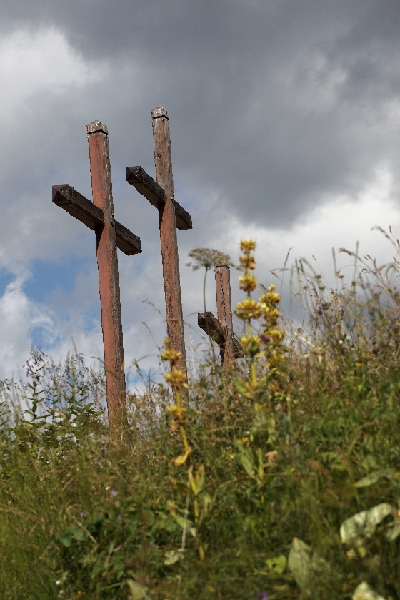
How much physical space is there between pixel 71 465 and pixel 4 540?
0.60 metres

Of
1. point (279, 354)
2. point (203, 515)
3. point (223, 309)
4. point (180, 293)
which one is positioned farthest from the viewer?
point (223, 309)

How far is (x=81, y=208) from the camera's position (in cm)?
708

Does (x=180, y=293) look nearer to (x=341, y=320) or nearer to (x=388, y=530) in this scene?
(x=341, y=320)

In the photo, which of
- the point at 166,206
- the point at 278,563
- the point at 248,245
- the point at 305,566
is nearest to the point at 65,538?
the point at 278,563

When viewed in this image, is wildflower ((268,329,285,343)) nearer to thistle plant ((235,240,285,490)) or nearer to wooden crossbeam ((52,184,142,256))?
thistle plant ((235,240,285,490))

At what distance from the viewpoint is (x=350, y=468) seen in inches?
110

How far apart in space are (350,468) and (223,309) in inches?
338

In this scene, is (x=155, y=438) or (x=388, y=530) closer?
(x=388, y=530)

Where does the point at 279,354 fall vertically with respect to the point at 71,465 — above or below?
above

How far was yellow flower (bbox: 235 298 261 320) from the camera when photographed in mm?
3314

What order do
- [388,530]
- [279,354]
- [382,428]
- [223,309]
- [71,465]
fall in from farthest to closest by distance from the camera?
[223,309] → [71,465] → [279,354] → [382,428] → [388,530]

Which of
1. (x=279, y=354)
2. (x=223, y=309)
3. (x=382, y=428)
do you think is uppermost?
(x=223, y=309)

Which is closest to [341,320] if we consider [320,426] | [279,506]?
[320,426]

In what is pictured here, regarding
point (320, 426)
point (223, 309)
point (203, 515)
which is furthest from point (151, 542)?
point (223, 309)
